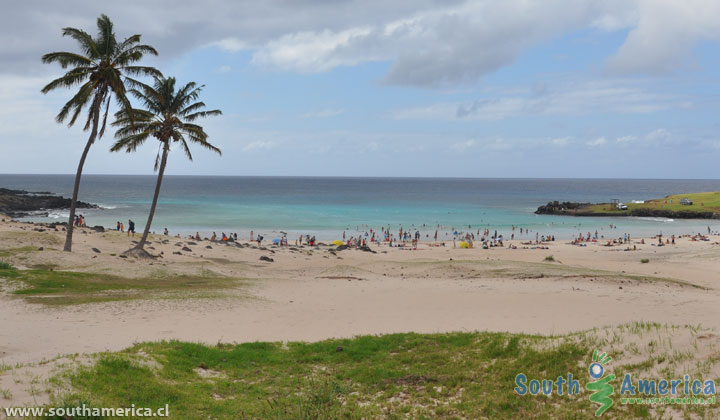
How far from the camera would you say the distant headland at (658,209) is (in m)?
77.1

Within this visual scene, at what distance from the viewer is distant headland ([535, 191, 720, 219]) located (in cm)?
7706

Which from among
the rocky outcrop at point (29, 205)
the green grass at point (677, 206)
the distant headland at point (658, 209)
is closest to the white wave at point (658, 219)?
the distant headland at point (658, 209)

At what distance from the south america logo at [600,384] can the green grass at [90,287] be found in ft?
42.5

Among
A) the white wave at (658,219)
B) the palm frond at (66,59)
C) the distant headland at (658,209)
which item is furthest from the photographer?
the distant headland at (658,209)

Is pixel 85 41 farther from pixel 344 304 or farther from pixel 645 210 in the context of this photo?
pixel 645 210

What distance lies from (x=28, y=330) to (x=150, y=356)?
4.55 m

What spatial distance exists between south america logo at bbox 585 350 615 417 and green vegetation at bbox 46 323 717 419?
13cm

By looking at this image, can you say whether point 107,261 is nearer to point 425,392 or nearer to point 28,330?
point 28,330

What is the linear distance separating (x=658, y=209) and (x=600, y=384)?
3455 inches

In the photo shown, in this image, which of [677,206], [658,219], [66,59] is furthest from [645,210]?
[66,59]

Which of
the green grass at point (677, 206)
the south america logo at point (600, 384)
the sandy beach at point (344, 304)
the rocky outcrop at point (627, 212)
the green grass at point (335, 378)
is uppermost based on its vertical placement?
the green grass at point (677, 206)

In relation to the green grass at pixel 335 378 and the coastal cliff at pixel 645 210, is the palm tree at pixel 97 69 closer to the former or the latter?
the green grass at pixel 335 378

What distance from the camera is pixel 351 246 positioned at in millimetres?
44500

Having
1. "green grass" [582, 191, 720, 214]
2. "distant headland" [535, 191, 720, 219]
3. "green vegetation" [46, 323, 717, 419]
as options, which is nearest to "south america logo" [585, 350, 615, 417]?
"green vegetation" [46, 323, 717, 419]
